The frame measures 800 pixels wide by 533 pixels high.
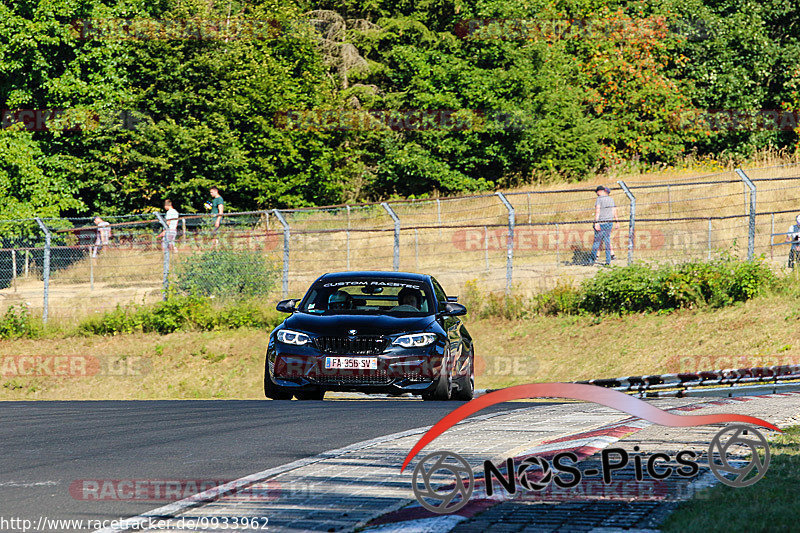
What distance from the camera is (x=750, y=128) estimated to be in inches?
1989

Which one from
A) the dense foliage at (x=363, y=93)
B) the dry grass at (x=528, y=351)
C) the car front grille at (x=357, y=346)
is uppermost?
the dense foliage at (x=363, y=93)

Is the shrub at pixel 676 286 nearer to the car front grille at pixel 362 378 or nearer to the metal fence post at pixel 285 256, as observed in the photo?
the metal fence post at pixel 285 256

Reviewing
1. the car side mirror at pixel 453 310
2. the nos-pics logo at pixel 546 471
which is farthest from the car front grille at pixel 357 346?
the nos-pics logo at pixel 546 471

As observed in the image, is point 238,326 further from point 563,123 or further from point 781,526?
point 563,123

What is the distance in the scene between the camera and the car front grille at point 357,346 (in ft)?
39.0

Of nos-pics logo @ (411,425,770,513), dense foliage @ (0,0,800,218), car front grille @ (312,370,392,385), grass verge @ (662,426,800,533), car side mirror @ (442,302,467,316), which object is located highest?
dense foliage @ (0,0,800,218)

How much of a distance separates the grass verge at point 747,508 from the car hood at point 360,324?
5.78 m

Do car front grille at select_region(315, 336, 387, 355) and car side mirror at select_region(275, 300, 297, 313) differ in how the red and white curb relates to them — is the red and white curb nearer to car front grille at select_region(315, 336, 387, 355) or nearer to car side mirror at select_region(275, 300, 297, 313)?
car front grille at select_region(315, 336, 387, 355)

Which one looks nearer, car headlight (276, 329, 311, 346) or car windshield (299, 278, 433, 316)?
car headlight (276, 329, 311, 346)

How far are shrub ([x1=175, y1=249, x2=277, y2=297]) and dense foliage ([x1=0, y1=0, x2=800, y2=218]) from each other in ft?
38.2

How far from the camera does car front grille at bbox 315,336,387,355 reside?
1188cm

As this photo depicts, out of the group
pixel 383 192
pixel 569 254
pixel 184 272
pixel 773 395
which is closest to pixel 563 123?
pixel 383 192

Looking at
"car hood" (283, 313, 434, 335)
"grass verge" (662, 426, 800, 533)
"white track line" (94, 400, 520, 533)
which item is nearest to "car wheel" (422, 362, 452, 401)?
"car hood" (283, 313, 434, 335)

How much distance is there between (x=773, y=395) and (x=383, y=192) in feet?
120
